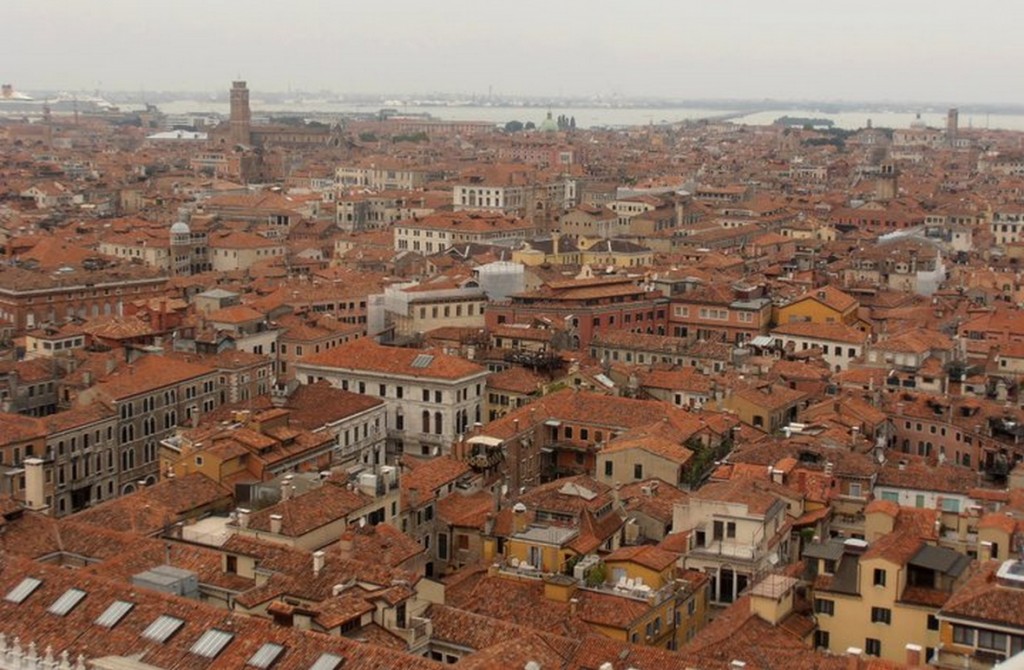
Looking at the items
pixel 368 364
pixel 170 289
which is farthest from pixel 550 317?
pixel 170 289

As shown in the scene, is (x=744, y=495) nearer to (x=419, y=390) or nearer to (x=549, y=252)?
(x=419, y=390)

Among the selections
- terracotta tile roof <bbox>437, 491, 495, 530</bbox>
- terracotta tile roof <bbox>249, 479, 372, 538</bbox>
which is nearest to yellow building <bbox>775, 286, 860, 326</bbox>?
terracotta tile roof <bbox>437, 491, 495, 530</bbox>

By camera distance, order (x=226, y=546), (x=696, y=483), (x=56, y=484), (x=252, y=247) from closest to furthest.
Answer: (x=226, y=546) < (x=696, y=483) < (x=56, y=484) < (x=252, y=247)

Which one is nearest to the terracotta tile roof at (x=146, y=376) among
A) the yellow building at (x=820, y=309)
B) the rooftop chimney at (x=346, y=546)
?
the rooftop chimney at (x=346, y=546)

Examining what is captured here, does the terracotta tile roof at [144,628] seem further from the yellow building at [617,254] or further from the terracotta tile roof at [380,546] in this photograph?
the yellow building at [617,254]

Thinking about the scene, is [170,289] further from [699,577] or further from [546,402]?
[699,577]

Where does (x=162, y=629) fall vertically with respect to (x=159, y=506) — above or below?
above

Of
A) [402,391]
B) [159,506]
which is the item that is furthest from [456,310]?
[159,506]
